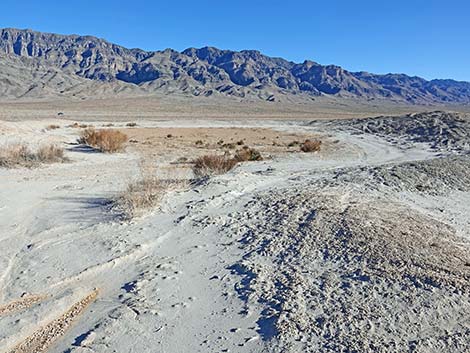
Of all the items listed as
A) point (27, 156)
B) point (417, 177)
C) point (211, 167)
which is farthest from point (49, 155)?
point (417, 177)

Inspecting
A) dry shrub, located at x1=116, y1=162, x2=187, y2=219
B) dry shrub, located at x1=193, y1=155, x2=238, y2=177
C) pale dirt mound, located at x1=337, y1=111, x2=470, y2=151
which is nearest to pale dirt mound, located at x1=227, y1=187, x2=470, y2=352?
dry shrub, located at x1=116, y1=162, x2=187, y2=219

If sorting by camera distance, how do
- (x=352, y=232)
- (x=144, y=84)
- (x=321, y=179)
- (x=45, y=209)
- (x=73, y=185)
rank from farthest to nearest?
(x=144, y=84), (x=321, y=179), (x=73, y=185), (x=45, y=209), (x=352, y=232)

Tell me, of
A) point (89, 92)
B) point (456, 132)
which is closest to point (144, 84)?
point (89, 92)

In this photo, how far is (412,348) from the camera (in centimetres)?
509

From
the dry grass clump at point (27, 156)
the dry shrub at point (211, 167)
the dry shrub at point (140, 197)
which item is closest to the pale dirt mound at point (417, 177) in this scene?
the dry shrub at point (211, 167)

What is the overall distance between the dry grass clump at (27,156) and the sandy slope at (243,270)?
182 inches

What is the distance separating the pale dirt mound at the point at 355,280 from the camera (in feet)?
17.5

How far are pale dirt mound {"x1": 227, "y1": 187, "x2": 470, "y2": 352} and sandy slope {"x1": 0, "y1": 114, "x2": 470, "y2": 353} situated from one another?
0.02 metres

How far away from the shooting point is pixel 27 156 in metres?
17.8

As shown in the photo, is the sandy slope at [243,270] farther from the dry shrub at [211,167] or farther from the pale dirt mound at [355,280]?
the dry shrub at [211,167]

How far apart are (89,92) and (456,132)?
146425mm

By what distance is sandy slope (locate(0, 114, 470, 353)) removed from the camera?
17.9 ft

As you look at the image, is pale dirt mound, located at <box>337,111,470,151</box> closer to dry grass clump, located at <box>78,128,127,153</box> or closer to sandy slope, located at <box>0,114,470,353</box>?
dry grass clump, located at <box>78,128,127,153</box>

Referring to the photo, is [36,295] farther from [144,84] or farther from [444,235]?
[144,84]
